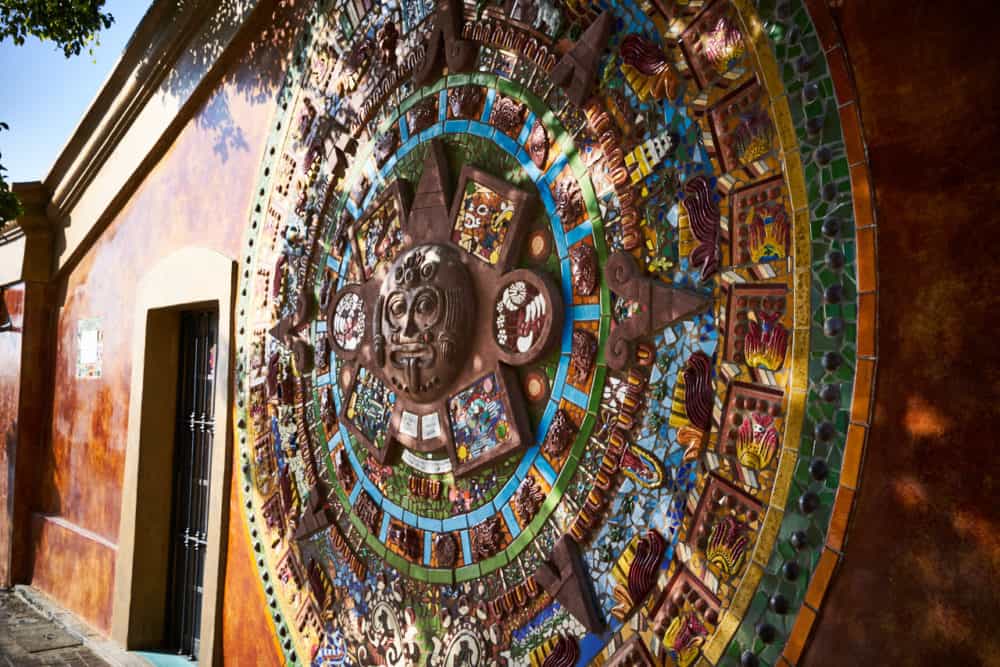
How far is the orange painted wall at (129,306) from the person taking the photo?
4230mm

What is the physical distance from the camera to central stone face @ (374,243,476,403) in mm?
2686

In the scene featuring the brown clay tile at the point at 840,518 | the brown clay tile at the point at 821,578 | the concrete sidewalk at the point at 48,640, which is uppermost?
the brown clay tile at the point at 840,518

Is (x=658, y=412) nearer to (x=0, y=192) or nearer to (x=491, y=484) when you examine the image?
(x=491, y=484)

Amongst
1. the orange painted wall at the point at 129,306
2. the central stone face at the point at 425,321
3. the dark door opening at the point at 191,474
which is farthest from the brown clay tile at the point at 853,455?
the dark door opening at the point at 191,474

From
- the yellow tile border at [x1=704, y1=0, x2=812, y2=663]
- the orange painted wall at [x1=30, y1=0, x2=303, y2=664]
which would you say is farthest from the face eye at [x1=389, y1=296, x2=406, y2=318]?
the orange painted wall at [x1=30, y1=0, x2=303, y2=664]

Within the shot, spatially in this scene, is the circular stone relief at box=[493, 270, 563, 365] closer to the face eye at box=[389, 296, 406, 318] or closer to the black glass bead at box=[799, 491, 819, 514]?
the face eye at box=[389, 296, 406, 318]

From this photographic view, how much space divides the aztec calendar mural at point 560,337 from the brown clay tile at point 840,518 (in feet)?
Result: 0.10

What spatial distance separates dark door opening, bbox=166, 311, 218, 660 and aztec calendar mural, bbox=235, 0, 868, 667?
5.41ft

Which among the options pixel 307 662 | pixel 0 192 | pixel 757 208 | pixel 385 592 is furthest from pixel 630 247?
pixel 0 192

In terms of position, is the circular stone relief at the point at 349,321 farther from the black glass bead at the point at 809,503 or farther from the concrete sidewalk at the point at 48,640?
the concrete sidewalk at the point at 48,640

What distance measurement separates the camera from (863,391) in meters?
1.61

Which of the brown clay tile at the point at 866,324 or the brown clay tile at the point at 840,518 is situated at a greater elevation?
the brown clay tile at the point at 866,324

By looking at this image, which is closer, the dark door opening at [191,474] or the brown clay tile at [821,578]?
the brown clay tile at [821,578]

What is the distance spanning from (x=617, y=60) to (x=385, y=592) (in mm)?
2116
